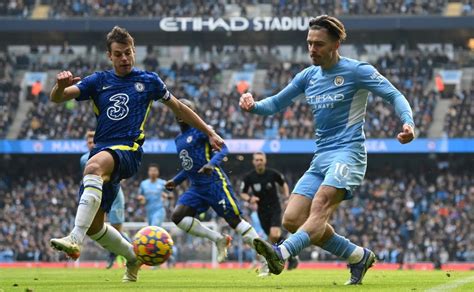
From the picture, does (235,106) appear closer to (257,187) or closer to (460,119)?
(460,119)

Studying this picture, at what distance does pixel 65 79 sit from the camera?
9.64 meters

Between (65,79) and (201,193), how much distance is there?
605 centimetres

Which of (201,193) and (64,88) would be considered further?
(201,193)

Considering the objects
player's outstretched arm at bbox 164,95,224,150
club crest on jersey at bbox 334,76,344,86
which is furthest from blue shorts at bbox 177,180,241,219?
club crest on jersey at bbox 334,76,344,86

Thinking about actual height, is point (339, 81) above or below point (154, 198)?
above

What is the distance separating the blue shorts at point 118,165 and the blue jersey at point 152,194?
1262 cm

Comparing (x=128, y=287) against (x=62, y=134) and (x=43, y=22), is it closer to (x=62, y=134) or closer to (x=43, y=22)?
(x=62, y=134)

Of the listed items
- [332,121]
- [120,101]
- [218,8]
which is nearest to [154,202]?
[120,101]

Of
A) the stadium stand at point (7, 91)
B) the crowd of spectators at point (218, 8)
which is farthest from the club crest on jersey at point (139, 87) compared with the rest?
the crowd of spectators at point (218, 8)

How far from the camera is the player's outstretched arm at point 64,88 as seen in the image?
31.6 ft

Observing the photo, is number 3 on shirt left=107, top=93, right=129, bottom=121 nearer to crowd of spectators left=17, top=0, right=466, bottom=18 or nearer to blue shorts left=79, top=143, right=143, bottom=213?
blue shorts left=79, top=143, right=143, bottom=213

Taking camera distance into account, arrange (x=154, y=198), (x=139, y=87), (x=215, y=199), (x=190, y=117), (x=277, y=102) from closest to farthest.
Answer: (x=277, y=102) → (x=139, y=87) → (x=190, y=117) → (x=215, y=199) → (x=154, y=198)

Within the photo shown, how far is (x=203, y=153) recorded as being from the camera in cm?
1538

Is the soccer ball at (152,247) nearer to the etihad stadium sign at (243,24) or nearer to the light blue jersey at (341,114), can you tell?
the light blue jersey at (341,114)
